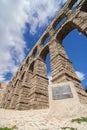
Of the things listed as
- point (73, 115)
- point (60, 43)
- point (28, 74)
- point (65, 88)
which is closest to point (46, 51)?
point (60, 43)

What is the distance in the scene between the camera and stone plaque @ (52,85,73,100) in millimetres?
5388

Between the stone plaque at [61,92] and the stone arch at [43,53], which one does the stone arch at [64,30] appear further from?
the stone plaque at [61,92]

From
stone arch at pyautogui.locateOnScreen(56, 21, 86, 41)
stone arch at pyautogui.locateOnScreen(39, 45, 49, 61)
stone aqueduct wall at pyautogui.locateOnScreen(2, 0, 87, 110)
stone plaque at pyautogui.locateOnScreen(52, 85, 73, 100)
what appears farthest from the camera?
stone arch at pyautogui.locateOnScreen(39, 45, 49, 61)

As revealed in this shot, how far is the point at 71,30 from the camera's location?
44.2 ft

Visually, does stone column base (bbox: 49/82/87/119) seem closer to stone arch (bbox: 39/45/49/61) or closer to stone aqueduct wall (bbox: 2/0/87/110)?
stone aqueduct wall (bbox: 2/0/87/110)

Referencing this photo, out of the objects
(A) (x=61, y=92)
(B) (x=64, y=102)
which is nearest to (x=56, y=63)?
(A) (x=61, y=92)

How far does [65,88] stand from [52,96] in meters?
0.65

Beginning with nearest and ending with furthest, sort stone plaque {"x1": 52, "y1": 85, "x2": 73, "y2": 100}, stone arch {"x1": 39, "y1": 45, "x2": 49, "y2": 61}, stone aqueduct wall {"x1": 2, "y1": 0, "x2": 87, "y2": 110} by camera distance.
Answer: stone plaque {"x1": 52, "y1": 85, "x2": 73, "y2": 100} < stone aqueduct wall {"x1": 2, "y1": 0, "x2": 87, "y2": 110} < stone arch {"x1": 39, "y1": 45, "x2": 49, "y2": 61}

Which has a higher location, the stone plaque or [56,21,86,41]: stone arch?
[56,21,86,41]: stone arch

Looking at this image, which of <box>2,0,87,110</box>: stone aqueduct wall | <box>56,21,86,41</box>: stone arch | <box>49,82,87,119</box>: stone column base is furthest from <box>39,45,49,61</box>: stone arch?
<box>49,82,87,119</box>: stone column base

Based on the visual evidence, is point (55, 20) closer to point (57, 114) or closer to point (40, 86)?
point (40, 86)

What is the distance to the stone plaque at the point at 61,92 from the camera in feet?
17.7

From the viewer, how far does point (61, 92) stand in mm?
5629

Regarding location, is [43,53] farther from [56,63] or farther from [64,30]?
[56,63]
